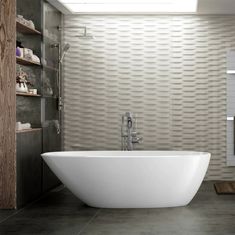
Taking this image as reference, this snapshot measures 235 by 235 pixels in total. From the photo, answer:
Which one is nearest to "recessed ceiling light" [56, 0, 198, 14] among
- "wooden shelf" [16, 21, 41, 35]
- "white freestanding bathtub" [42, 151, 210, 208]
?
"wooden shelf" [16, 21, 41, 35]

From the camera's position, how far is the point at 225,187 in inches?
296

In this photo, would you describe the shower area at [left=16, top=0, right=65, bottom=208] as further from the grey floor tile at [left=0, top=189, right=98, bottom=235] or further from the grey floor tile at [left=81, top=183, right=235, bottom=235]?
the grey floor tile at [left=81, top=183, right=235, bottom=235]

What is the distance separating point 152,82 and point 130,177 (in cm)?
275

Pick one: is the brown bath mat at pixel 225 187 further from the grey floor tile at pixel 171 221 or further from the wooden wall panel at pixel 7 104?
the wooden wall panel at pixel 7 104

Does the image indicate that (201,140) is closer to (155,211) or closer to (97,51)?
(97,51)

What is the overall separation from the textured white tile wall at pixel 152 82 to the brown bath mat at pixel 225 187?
38 centimetres

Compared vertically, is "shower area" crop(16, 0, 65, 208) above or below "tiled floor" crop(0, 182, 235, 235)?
above

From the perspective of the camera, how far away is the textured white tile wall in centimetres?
825

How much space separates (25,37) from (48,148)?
1.35 meters

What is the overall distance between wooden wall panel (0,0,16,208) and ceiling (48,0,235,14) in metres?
1.53

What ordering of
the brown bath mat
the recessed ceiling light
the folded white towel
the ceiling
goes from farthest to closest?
1. the recessed ceiling light
2. the ceiling
3. the brown bath mat
4. the folded white towel

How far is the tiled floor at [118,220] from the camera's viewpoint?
4.87 metres

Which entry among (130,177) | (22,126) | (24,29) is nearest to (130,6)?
(24,29)

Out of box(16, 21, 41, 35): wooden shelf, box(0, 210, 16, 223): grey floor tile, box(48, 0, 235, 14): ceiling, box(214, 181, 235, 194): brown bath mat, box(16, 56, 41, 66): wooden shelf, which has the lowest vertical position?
box(214, 181, 235, 194): brown bath mat
